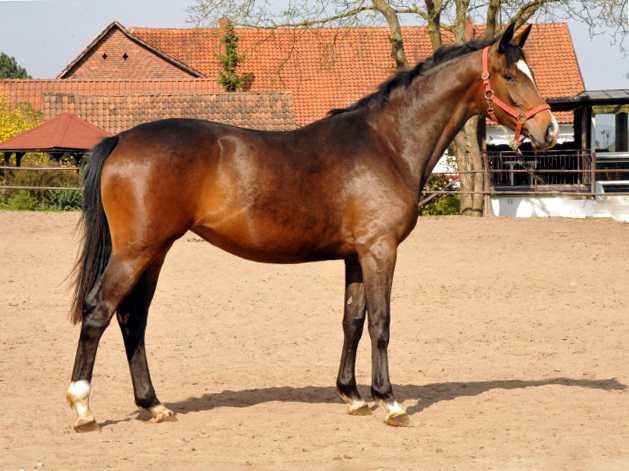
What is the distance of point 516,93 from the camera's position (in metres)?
5.38

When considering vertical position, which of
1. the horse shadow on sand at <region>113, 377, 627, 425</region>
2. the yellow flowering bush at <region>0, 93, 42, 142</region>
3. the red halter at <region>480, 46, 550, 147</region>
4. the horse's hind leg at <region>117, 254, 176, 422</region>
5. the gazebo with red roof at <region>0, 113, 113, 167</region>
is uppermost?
the yellow flowering bush at <region>0, 93, 42, 142</region>

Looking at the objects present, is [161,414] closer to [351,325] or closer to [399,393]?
[351,325]

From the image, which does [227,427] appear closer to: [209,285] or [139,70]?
Answer: [209,285]

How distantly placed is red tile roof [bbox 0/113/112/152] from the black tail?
44.9ft

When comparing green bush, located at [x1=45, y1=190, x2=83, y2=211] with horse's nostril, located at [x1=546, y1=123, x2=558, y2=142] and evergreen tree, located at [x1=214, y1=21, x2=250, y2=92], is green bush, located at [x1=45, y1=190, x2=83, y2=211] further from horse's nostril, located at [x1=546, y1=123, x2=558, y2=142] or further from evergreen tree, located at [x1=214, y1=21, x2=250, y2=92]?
horse's nostril, located at [x1=546, y1=123, x2=558, y2=142]

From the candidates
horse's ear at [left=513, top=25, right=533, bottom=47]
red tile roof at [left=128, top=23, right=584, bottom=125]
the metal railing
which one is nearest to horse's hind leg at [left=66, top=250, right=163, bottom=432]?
horse's ear at [left=513, top=25, right=533, bottom=47]

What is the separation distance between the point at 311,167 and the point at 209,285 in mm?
6209

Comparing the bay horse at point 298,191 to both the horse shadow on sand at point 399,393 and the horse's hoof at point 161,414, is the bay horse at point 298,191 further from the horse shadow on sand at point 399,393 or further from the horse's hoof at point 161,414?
the horse shadow on sand at point 399,393

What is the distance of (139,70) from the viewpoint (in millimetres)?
35188

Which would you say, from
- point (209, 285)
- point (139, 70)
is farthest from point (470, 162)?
point (139, 70)

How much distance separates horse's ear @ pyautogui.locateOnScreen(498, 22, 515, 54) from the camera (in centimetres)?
519

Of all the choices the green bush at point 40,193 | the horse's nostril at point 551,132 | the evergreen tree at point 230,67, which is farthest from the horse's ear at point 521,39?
the evergreen tree at point 230,67

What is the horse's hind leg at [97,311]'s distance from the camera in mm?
4867

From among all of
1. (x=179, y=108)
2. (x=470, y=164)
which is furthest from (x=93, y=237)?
(x=179, y=108)
